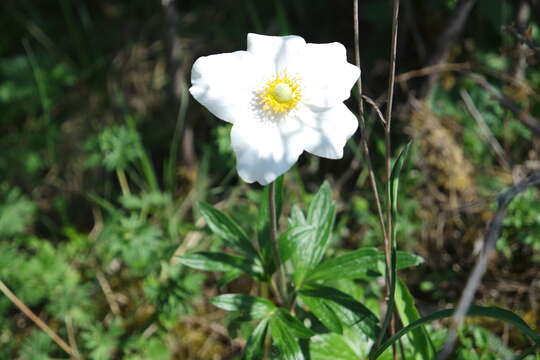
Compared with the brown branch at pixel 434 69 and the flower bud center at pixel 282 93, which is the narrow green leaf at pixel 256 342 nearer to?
the flower bud center at pixel 282 93

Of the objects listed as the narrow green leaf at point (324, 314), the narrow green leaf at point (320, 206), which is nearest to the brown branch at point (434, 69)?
the narrow green leaf at point (320, 206)

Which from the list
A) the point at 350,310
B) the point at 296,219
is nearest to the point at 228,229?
the point at 296,219

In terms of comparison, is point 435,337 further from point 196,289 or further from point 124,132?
point 124,132

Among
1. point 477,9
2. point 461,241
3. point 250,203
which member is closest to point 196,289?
point 250,203

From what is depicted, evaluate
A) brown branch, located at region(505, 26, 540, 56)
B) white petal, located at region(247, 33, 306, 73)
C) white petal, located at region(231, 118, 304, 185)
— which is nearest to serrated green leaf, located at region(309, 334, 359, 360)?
white petal, located at region(231, 118, 304, 185)

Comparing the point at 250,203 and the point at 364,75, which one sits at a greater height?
the point at 364,75

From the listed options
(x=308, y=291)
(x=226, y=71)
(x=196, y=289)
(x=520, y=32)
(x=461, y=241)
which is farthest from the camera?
(x=461, y=241)
